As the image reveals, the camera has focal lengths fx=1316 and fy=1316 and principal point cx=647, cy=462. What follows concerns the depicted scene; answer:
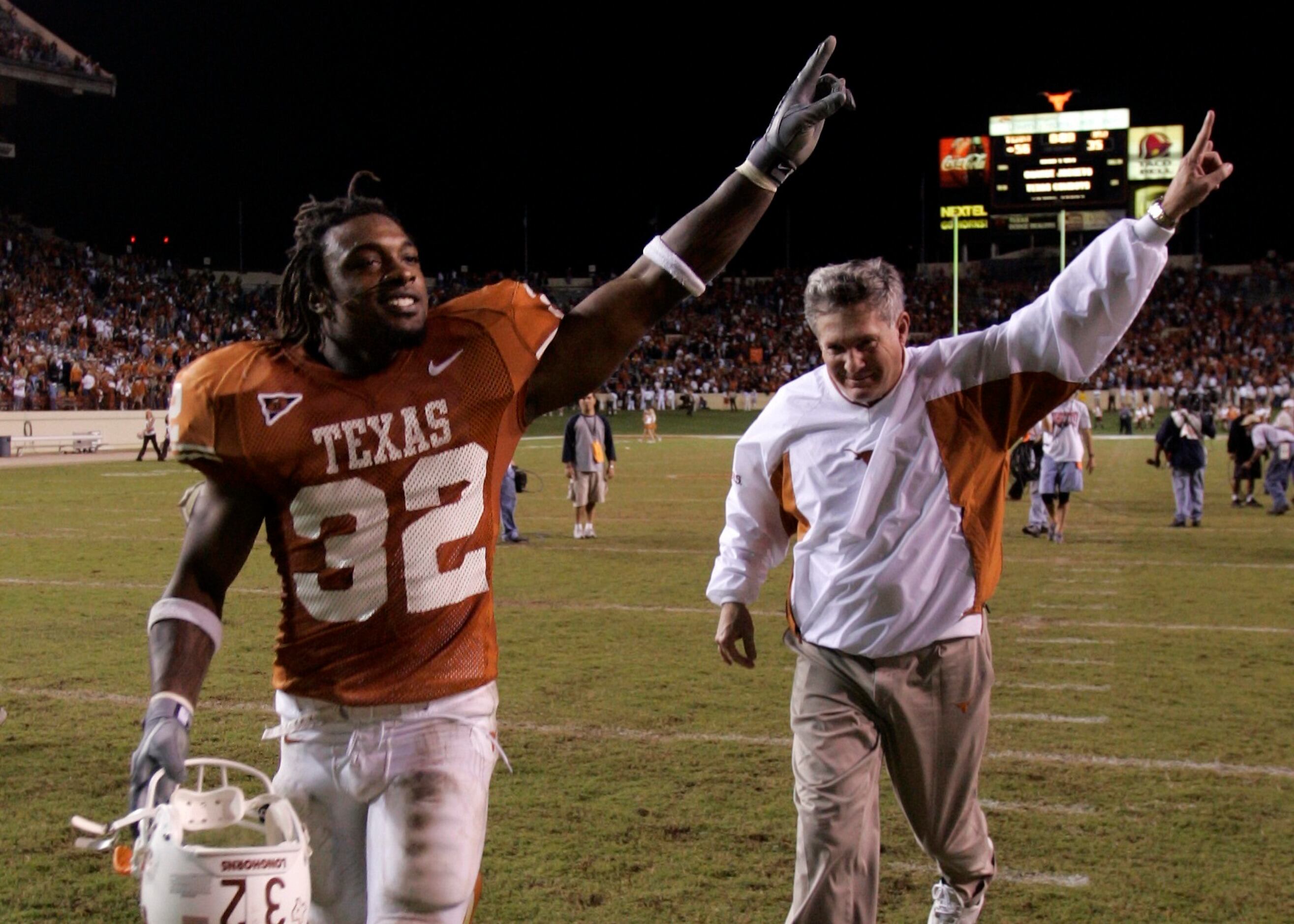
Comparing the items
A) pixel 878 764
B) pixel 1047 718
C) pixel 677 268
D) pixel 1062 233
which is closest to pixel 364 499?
pixel 677 268

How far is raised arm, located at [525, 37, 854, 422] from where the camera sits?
2637 millimetres

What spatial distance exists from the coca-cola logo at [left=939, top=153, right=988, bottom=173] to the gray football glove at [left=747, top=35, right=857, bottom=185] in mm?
47945

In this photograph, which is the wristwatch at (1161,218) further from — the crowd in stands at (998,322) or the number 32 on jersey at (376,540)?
the crowd in stands at (998,322)

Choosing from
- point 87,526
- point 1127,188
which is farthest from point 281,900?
point 1127,188

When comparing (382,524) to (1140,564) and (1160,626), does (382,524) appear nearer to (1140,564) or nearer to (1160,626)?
(1160,626)

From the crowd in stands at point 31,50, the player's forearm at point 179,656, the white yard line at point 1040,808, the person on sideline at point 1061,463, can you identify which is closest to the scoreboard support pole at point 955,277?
the person on sideline at point 1061,463

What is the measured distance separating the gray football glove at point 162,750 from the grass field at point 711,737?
188 cm

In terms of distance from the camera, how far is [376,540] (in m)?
2.53

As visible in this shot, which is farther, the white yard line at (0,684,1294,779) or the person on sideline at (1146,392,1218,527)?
the person on sideline at (1146,392,1218,527)

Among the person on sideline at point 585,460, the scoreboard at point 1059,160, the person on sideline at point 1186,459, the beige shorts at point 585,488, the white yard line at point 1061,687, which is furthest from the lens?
the scoreboard at point 1059,160

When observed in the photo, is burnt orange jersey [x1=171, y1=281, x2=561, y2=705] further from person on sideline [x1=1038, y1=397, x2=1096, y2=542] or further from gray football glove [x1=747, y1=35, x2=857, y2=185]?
person on sideline [x1=1038, y1=397, x2=1096, y2=542]

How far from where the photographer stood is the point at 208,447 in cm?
250

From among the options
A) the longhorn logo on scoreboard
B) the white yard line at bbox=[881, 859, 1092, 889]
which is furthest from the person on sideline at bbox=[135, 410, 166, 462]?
the longhorn logo on scoreboard

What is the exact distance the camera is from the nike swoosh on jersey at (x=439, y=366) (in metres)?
2.62
